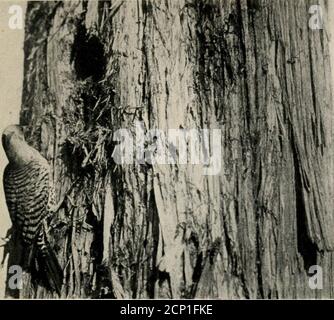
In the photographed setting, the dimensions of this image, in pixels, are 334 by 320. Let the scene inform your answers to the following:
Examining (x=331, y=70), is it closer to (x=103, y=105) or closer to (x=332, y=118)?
(x=332, y=118)

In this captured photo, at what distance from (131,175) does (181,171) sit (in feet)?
0.52

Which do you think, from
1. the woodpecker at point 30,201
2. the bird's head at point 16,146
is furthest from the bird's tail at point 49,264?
the bird's head at point 16,146

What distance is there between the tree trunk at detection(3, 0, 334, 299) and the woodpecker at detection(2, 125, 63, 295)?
0.03m

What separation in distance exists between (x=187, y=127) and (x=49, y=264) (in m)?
0.61

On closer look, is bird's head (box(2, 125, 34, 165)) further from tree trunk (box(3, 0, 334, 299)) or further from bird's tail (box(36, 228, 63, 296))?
bird's tail (box(36, 228, 63, 296))

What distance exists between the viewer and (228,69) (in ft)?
5.54

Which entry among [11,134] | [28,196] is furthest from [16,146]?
[28,196]

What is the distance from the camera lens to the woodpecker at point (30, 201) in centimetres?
165

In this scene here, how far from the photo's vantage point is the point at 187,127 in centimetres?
167

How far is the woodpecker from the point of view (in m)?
1.65

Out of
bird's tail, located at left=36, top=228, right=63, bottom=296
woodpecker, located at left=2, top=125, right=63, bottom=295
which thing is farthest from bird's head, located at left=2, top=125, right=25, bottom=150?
bird's tail, located at left=36, top=228, right=63, bottom=296
